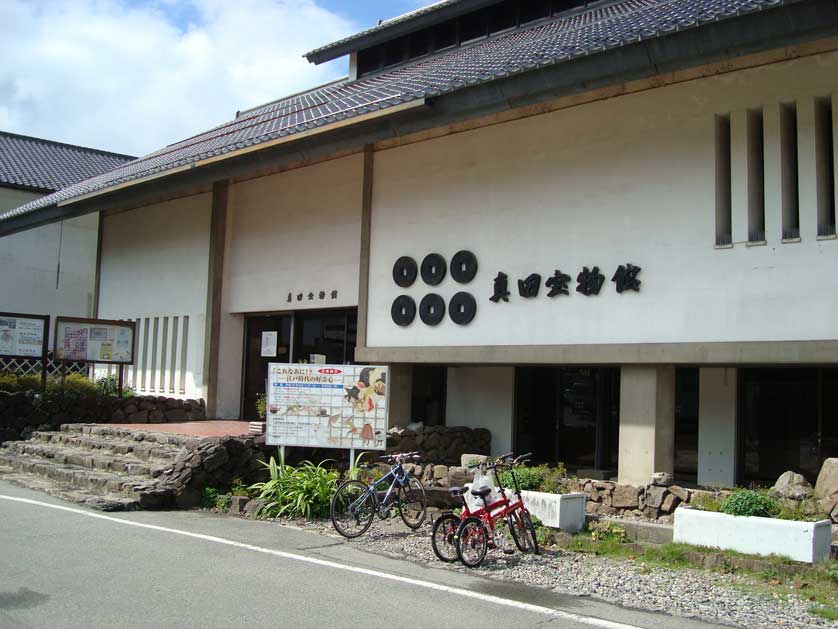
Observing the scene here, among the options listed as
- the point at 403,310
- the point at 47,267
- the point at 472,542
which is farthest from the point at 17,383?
the point at 472,542

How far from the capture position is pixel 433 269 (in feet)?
51.3

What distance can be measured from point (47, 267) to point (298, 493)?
2110 centimetres

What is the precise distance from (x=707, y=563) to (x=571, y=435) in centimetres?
818

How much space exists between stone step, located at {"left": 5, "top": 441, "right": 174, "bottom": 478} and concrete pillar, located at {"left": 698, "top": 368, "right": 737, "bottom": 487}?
9.06 metres

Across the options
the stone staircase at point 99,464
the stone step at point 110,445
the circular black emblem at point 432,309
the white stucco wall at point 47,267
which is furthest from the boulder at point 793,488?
the white stucco wall at point 47,267

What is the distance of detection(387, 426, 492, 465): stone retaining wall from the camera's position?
50.0 ft

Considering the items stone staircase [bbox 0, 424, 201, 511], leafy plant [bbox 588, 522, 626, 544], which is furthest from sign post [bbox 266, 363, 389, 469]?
leafy plant [bbox 588, 522, 626, 544]

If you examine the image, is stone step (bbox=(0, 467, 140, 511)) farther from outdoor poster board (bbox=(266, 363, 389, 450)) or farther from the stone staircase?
outdoor poster board (bbox=(266, 363, 389, 450))

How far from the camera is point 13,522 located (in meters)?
10.1

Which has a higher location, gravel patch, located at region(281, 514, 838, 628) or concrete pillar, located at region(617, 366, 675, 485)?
concrete pillar, located at region(617, 366, 675, 485)

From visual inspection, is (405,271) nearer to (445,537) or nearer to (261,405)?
(261,405)

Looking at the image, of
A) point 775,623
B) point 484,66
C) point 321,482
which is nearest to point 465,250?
point 484,66

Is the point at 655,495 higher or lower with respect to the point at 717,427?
lower

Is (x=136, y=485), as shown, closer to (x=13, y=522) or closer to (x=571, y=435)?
(x=13, y=522)
